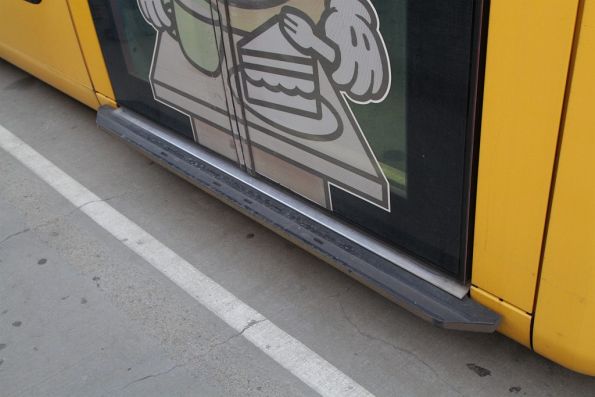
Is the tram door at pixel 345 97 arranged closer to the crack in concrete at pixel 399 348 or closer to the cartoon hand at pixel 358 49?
the cartoon hand at pixel 358 49

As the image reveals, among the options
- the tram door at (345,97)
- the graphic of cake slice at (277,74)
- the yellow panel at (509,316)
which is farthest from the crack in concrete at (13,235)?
the yellow panel at (509,316)

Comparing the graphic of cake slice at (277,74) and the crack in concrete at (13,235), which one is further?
the crack in concrete at (13,235)

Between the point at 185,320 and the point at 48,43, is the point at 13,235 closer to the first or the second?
the point at 185,320

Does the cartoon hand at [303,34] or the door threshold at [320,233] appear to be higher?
the cartoon hand at [303,34]

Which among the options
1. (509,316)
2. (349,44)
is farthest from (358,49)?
(509,316)

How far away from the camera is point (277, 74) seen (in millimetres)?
2236

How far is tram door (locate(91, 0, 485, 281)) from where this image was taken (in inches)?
68.1

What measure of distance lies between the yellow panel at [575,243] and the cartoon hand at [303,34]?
30.0 inches

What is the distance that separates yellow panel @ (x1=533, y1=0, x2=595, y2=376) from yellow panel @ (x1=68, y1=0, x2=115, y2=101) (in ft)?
7.92

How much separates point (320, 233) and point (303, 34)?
29.1 inches

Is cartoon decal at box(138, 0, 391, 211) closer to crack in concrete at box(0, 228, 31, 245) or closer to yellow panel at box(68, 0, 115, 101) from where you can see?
yellow panel at box(68, 0, 115, 101)

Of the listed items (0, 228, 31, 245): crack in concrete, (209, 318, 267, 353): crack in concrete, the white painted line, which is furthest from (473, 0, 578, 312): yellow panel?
(0, 228, 31, 245): crack in concrete

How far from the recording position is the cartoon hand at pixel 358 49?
1.83 m

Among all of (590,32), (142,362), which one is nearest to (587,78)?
(590,32)
